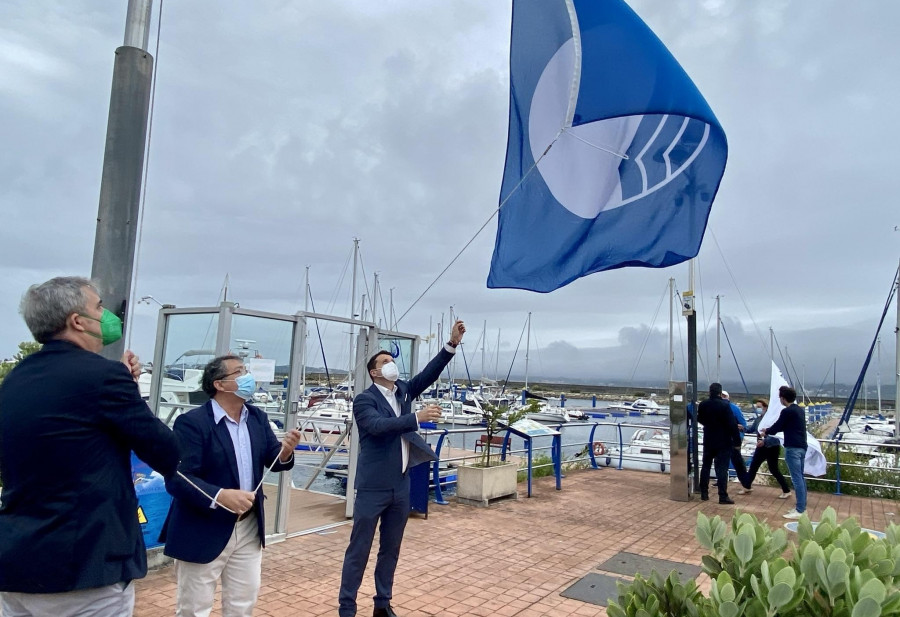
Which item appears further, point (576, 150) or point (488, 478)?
point (488, 478)

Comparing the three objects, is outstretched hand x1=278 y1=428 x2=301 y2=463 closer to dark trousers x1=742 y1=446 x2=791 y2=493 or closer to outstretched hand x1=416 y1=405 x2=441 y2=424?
outstretched hand x1=416 y1=405 x2=441 y2=424

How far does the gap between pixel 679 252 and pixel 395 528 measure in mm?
2851

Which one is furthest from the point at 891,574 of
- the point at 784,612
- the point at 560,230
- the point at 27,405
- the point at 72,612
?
the point at 560,230

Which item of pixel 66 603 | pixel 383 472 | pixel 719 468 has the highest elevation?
pixel 383 472

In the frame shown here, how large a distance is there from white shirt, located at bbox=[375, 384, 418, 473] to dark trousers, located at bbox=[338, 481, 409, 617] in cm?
16

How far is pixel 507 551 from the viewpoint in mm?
6215

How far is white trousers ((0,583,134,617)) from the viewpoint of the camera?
6.47 ft

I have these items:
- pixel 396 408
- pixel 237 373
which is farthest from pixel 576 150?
pixel 237 373

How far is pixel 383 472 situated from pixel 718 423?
6.78 metres

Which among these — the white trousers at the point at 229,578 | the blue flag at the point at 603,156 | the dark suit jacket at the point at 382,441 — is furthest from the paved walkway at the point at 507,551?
the blue flag at the point at 603,156

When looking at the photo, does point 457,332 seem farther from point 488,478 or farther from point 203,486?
point 488,478

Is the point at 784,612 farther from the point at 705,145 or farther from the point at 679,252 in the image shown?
the point at 705,145

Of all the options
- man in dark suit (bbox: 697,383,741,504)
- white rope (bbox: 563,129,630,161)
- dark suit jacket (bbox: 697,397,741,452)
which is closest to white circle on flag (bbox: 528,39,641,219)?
white rope (bbox: 563,129,630,161)

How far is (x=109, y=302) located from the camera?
9.80 ft
